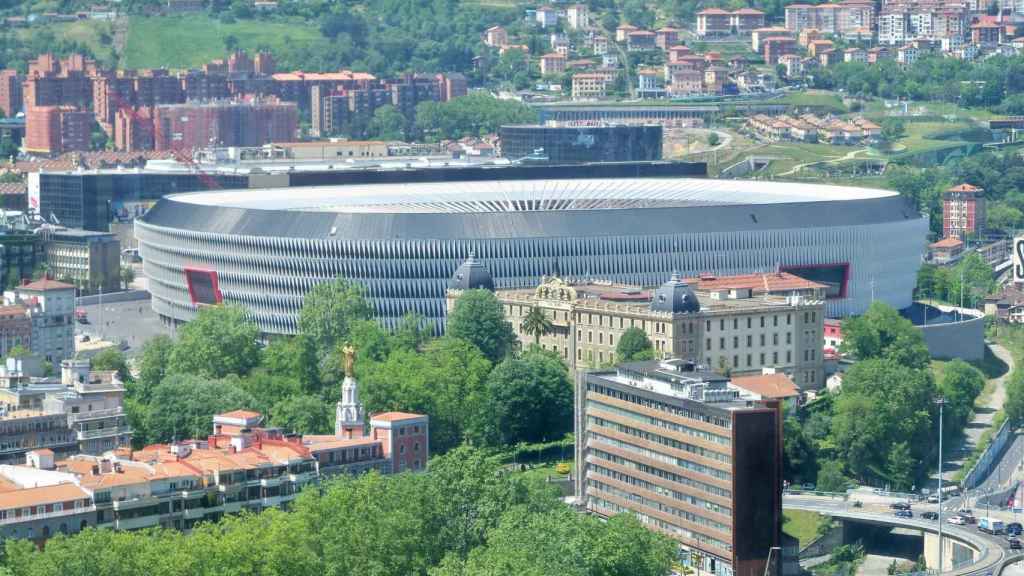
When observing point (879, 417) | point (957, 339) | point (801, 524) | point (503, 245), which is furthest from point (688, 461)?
point (957, 339)

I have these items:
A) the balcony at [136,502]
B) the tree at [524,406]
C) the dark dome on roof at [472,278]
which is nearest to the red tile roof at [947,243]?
the dark dome on roof at [472,278]

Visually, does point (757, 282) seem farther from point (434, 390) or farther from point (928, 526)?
point (928, 526)

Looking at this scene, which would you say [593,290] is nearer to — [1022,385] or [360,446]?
[1022,385]

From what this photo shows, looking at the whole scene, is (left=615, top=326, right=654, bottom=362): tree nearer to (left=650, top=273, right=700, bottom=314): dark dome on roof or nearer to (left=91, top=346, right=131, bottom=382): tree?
(left=650, top=273, right=700, bottom=314): dark dome on roof

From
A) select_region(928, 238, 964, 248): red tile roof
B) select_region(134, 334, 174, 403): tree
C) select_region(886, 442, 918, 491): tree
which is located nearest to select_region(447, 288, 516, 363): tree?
select_region(134, 334, 174, 403): tree

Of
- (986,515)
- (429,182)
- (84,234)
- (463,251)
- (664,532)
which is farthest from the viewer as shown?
(429,182)

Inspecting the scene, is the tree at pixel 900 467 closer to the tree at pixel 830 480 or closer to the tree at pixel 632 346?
the tree at pixel 830 480

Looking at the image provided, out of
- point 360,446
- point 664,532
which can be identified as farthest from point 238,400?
point 664,532

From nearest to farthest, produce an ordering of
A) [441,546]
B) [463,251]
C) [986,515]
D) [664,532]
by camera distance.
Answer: [441,546]
[664,532]
[986,515]
[463,251]
